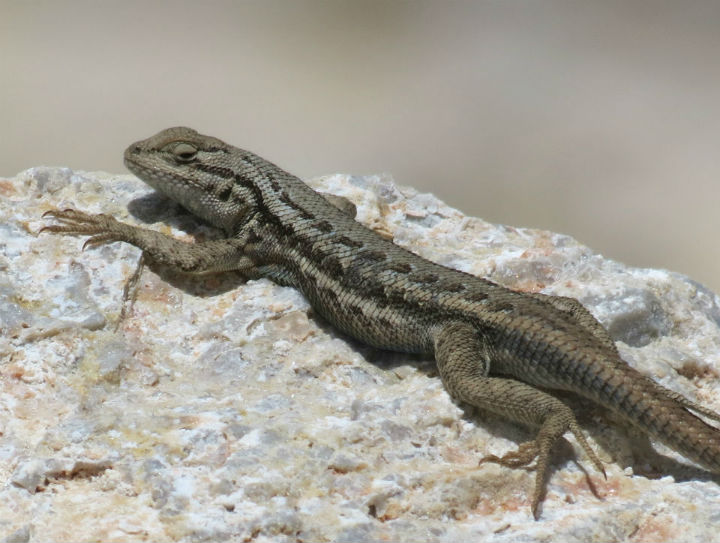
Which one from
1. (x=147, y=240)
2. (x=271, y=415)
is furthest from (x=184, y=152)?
(x=271, y=415)

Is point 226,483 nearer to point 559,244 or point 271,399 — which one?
point 271,399

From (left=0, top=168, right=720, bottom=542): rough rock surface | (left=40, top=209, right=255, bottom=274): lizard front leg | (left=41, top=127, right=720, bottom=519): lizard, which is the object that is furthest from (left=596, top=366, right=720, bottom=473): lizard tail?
(left=40, top=209, right=255, bottom=274): lizard front leg

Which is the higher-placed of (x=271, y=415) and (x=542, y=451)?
(x=542, y=451)

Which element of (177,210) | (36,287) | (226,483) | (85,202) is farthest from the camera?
(177,210)

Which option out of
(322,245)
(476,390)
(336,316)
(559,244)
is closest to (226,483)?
(476,390)

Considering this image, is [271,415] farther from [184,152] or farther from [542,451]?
[184,152]

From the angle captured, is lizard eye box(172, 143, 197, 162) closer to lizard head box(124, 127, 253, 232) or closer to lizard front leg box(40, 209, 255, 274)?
lizard head box(124, 127, 253, 232)
